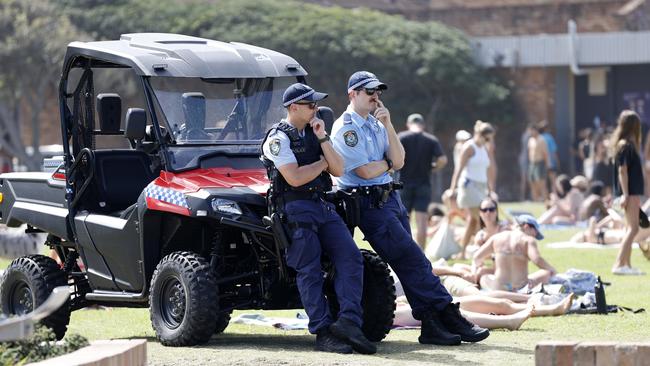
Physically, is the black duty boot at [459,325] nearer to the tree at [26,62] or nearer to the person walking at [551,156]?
the person walking at [551,156]

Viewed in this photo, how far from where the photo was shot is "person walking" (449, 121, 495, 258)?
60.7 ft

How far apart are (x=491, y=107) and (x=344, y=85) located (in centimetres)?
378

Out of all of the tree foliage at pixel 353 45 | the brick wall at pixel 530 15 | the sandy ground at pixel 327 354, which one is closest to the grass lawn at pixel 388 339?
the sandy ground at pixel 327 354

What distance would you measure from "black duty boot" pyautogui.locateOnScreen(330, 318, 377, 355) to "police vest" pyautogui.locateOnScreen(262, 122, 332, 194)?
85 centimetres

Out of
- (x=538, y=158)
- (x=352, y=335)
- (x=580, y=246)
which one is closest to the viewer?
(x=352, y=335)

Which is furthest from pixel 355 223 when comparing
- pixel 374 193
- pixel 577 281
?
pixel 577 281

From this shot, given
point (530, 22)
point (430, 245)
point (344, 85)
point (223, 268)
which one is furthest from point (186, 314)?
point (530, 22)

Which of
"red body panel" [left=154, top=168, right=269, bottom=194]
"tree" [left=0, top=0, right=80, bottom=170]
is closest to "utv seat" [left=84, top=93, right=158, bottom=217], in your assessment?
"red body panel" [left=154, top=168, right=269, bottom=194]

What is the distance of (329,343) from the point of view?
9.71m

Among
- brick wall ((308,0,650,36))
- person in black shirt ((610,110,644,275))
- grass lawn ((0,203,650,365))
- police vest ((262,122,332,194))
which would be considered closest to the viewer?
grass lawn ((0,203,650,365))

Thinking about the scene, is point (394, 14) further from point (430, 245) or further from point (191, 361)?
point (191, 361)

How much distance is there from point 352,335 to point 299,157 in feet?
3.76

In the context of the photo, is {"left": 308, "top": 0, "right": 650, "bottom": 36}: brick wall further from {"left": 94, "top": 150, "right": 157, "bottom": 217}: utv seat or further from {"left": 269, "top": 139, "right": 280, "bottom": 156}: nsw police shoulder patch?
{"left": 269, "top": 139, "right": 280, "bottom": 156}: nsw police shoulder patch

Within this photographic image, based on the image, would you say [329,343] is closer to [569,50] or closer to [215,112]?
[215,112]
